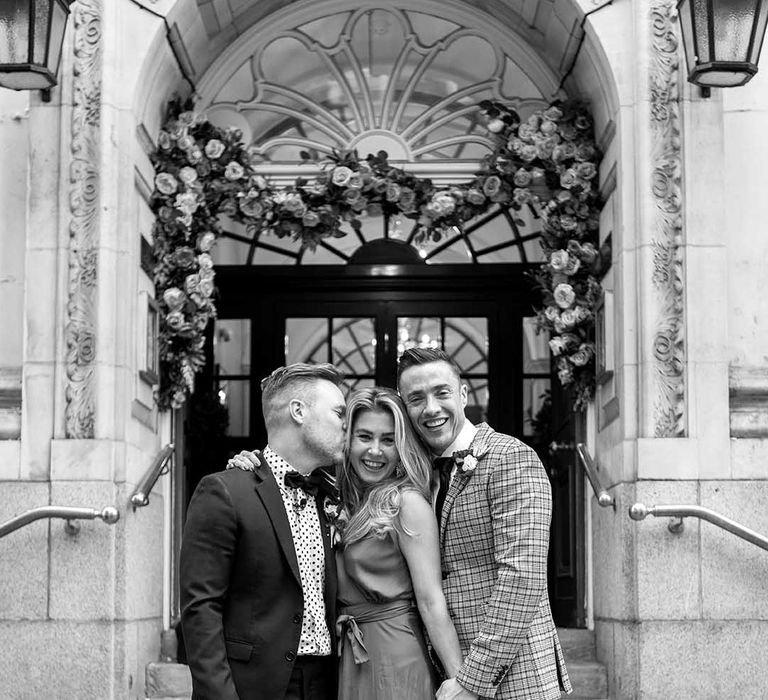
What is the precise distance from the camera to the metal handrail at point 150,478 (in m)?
7.64

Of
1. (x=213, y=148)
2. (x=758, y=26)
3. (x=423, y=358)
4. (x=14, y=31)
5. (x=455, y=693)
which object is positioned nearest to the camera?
(x=455, y=693)

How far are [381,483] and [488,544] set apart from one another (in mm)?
427

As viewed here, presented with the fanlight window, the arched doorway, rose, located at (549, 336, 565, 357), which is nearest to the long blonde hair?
rose, located at (549, 336, 565, 357)

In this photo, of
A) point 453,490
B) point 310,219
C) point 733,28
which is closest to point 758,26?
point 733,28

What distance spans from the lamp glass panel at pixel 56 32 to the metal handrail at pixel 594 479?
356cm

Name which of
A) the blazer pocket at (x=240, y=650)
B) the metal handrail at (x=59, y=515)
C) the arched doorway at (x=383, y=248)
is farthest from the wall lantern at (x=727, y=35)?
the blazer pocket at (x=240, y=650)

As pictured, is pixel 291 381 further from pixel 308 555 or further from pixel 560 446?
pixel 560 446

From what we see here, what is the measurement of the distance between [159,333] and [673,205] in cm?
311

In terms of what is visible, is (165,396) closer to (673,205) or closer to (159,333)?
(159,333)

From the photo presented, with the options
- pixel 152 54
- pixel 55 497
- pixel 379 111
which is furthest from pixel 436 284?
pixel 55 497

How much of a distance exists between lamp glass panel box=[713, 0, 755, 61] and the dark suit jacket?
143 inches

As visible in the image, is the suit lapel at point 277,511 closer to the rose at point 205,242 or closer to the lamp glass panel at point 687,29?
the lamp glass panel at point 687,29

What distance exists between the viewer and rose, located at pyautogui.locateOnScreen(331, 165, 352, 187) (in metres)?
9.04

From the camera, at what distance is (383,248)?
9.94 m
